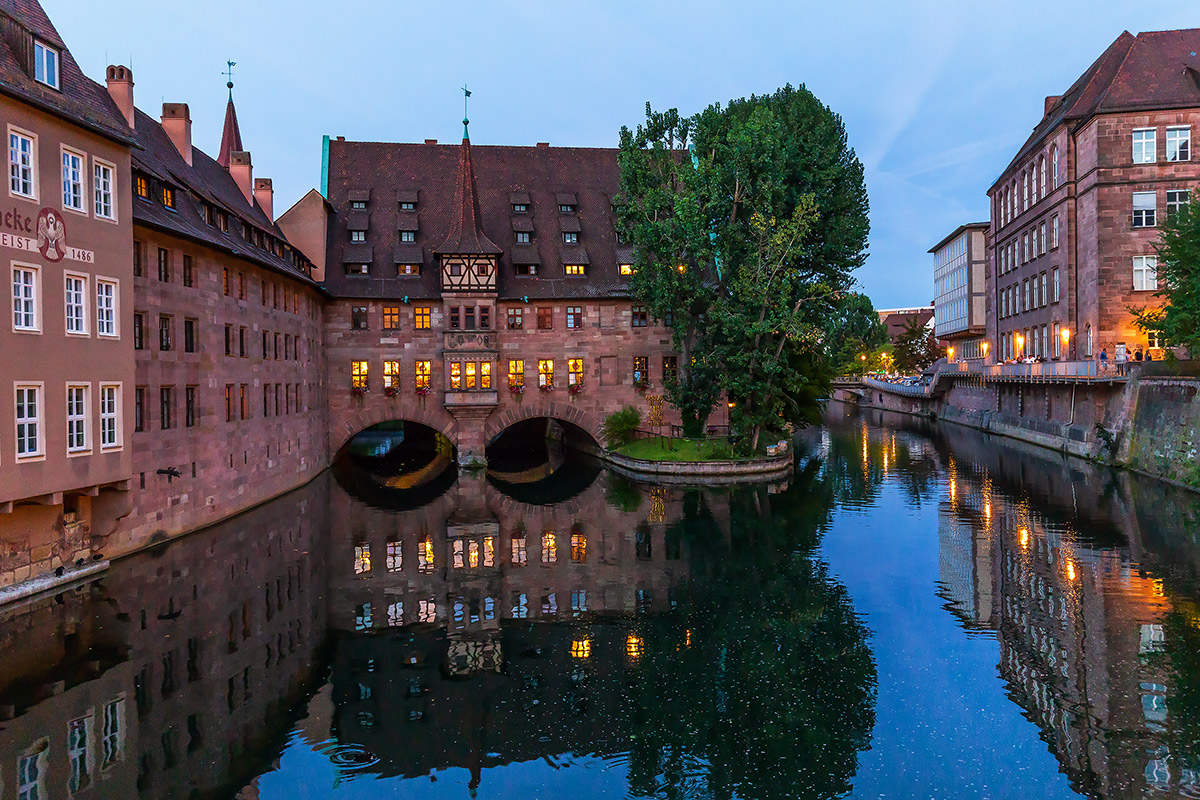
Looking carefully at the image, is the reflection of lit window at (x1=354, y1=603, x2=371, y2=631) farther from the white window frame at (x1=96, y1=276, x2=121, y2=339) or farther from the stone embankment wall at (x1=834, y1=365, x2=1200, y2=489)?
the stone embankment wall at (x1=834, y1=365, x2=1200, y2=489)

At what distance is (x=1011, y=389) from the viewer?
58531mm

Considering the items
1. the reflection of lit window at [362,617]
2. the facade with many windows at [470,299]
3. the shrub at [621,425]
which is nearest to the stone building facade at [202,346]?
the facade with many windows at [470,299]

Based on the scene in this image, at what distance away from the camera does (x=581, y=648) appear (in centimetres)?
1689

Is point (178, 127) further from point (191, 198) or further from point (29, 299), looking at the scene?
point (29, 299)

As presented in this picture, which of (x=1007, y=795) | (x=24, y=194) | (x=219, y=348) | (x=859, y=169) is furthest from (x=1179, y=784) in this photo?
(x=859, y=169)

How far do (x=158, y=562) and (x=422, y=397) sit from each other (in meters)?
24.3

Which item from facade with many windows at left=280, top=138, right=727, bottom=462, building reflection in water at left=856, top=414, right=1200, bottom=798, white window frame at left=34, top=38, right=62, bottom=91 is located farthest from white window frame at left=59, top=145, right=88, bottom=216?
facade with many windows at left=280, top=138, right=727, bottom=462

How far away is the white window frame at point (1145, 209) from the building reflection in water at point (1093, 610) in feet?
64.1

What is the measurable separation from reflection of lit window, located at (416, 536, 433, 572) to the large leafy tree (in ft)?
62.6

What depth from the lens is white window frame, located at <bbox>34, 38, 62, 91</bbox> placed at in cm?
1975

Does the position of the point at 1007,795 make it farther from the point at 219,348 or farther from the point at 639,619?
the point at 219,348

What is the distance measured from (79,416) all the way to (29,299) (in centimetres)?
298

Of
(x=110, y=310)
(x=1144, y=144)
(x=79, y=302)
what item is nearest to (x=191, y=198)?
(x=110, y=310)

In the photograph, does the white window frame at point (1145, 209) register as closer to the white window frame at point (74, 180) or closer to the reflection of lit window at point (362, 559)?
the reflection of lit window at point (362, 559)
